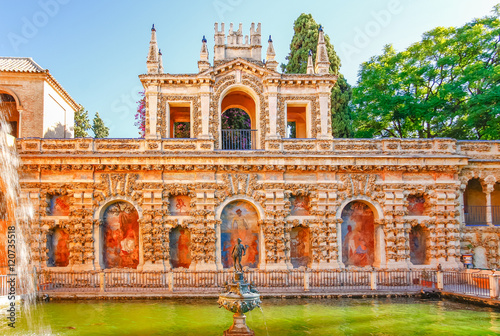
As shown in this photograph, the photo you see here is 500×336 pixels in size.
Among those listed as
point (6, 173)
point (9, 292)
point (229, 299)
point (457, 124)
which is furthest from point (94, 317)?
point (457, 124)

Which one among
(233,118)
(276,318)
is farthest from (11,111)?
(276,318)

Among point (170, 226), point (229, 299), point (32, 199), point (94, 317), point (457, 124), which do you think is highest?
point (457, 124)

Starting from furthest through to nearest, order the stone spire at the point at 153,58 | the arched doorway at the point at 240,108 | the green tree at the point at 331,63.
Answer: the green tree at the point at 331,63 → the arched doorway at the point at 240,108 → the stone spire at the point at 153,58

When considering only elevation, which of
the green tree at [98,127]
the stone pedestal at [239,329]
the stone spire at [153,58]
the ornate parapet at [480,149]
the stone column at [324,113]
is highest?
the green tree at [98,127]

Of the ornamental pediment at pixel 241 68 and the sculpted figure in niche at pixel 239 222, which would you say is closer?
the sculpted figure in niche at pixel 239 222

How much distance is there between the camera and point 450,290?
2044 centimetres

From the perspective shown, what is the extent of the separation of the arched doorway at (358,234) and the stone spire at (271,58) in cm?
884

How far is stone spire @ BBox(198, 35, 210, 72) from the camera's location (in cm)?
2619

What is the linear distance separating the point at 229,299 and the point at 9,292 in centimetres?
992

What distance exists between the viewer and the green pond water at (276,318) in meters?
14.9

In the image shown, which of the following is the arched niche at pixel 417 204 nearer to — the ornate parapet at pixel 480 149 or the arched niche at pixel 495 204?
the ornate parapet at pixel 480 149

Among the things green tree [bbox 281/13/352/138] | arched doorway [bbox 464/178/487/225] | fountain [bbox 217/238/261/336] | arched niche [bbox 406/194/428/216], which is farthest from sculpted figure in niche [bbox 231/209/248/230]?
green tree [bbox 281/13/352/138]

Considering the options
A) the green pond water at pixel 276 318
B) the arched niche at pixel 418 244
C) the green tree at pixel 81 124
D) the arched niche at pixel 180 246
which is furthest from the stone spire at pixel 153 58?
the green tree at pixel 81 124

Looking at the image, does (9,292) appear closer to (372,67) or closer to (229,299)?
(229,299)
